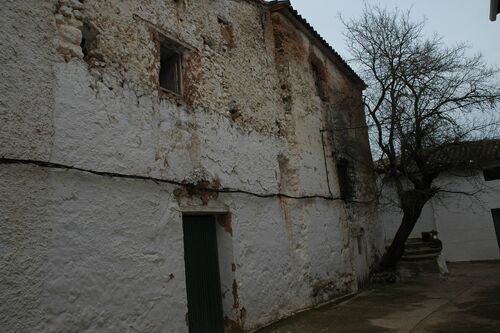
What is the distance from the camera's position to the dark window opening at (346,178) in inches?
390

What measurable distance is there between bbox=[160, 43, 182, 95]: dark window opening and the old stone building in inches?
1.0

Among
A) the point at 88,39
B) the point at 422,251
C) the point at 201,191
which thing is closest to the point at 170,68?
the point at 88,39

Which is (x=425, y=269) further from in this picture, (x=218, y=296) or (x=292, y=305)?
(x=218, y=296)

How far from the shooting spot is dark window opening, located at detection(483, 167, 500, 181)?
15.2 meters

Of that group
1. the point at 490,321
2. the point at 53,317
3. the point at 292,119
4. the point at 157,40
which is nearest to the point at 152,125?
the point at 157,40

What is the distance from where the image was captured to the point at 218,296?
18.1 feet

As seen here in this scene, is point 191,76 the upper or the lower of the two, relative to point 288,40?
lower

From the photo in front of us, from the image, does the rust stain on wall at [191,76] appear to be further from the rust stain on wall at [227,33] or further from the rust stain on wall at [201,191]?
the rust stain on wall at [201,191]

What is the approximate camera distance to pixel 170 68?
5.66m

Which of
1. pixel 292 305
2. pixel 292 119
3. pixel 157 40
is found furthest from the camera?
pixel 292 119

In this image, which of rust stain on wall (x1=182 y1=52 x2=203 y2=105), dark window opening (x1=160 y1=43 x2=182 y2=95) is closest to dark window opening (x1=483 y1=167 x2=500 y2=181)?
rust stain on wall (x1=182 y1=52 x2=203 y2=105)

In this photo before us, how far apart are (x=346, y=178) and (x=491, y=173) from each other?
29.3 ft

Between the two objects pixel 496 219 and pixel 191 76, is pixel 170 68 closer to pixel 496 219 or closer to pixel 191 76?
pixel 191 76

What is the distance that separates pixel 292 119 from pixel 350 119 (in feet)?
12.8
